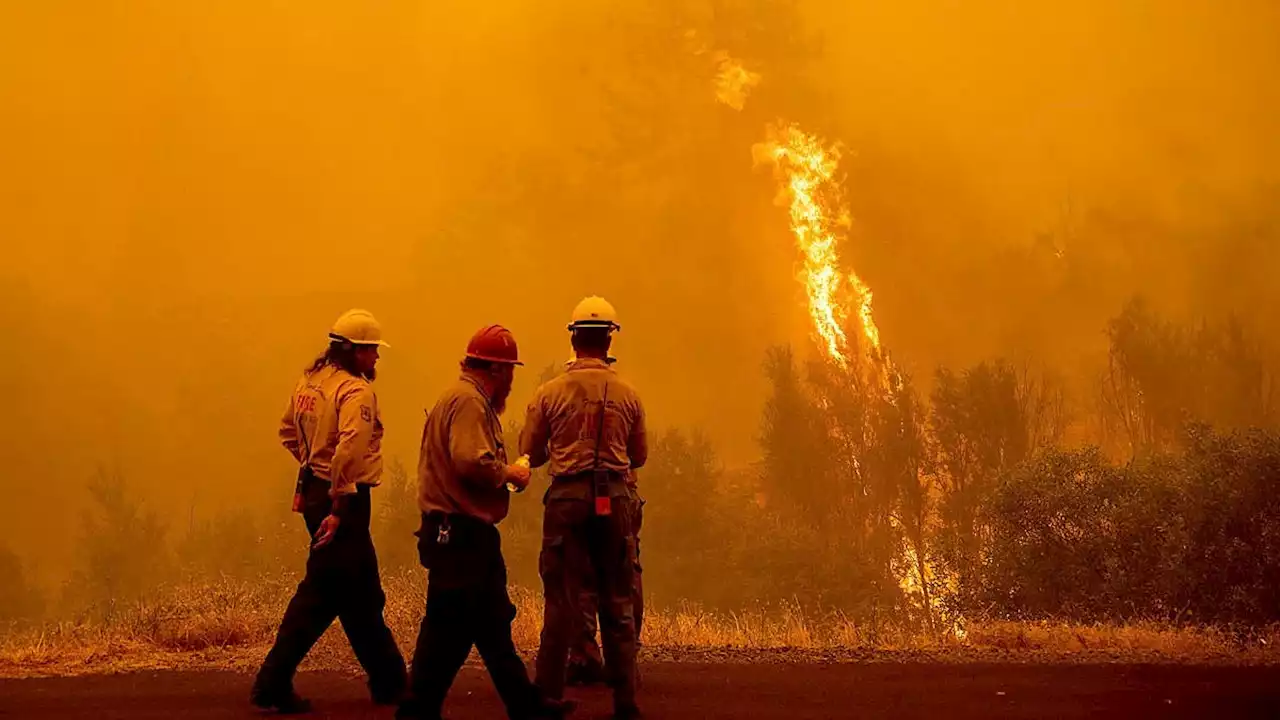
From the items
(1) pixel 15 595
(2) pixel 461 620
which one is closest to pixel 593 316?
(2) pixel 461 620

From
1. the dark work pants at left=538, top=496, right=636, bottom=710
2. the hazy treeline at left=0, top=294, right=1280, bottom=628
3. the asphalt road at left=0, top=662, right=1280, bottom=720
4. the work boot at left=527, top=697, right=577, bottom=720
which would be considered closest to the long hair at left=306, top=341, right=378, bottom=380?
the dark work pants at left=538, top=496, right=636, bottom=710

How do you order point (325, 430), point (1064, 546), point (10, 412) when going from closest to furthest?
point (325, 430), point (1064, 546), point (10, 412)

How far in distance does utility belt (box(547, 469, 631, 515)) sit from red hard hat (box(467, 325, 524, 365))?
101 cm

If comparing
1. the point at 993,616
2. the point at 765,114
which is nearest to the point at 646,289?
the point at 765,114

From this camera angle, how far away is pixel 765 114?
4756 inches

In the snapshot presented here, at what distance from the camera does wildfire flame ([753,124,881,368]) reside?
9975 cm

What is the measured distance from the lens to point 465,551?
788cm

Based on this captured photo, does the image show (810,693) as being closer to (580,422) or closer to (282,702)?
(580,422)

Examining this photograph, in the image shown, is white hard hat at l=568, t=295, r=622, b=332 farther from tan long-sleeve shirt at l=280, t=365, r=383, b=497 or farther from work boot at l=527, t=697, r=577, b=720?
work boot at l=527, t=697, r=577, b=720

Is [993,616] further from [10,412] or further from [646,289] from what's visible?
[10,412]

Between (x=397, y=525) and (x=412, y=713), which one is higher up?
(x=397, y=525)

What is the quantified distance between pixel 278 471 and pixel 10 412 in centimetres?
4514

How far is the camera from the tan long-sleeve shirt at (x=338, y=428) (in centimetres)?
845

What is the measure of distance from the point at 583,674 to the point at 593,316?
3.21m
